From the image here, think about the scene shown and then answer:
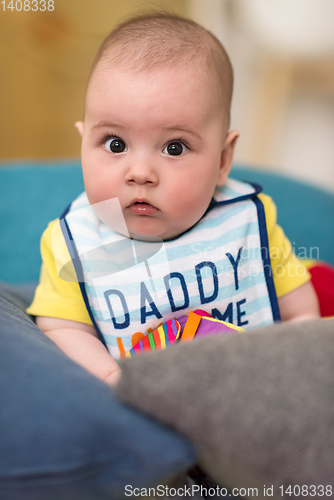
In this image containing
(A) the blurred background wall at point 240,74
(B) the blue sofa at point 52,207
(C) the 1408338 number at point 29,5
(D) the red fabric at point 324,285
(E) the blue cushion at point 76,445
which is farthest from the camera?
(A) the blurred background wall at point 240,74

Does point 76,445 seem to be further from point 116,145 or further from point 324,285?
point 324,285

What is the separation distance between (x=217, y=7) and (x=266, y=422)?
82.7 inches

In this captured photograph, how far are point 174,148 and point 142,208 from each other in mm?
121

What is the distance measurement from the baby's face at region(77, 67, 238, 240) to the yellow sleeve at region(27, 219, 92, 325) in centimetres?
13


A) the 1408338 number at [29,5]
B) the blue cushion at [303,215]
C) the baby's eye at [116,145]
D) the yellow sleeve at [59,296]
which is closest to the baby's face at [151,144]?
the baby's eye at [116,145]

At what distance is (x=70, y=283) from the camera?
791mm

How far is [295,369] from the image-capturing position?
0.46 meters

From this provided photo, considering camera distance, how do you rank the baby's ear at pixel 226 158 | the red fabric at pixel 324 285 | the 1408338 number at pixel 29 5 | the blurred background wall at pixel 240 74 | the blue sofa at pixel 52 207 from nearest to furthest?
the baby's ear at pixel 226 158 < the red fabric at pixel 324 285 < the blue sofa at pixel 52 207 < the 1408338 number at pixel 29 5 < the blurred background wall at pixel 240 74

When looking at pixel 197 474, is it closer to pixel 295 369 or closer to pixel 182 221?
pixel 295 369

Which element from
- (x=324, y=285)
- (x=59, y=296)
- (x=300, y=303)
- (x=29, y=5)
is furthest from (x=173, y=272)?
(x=29, y=5)

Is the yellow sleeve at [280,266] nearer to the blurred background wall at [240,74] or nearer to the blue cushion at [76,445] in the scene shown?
the blue cushion at [76,445]

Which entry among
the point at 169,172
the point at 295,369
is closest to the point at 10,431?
the point at 295,369

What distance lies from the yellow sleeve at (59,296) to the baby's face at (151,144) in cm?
13

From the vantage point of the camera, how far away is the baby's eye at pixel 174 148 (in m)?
0.73
